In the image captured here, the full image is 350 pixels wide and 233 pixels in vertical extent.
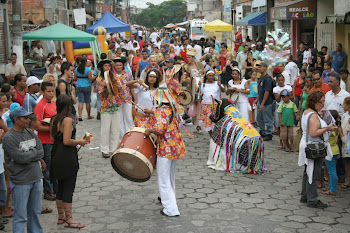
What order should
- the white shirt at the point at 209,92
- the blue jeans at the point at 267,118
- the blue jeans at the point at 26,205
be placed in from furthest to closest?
the blue jeans at the point at 267,118 → the white shirt at the point at 209,92 → the blue jeans at the point at 26,205

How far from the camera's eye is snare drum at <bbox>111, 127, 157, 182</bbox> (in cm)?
639

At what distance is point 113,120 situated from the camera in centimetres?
1005

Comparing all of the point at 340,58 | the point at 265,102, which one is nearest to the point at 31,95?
the point at 265,102

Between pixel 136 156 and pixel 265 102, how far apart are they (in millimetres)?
5813

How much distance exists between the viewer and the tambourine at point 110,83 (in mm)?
9406

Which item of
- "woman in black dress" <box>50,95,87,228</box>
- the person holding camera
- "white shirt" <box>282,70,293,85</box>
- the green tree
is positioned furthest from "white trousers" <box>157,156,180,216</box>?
the green tree

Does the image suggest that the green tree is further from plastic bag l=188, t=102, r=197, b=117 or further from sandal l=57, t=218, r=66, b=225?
sandal l=57, t=218, r=66, b=225

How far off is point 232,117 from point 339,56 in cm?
795

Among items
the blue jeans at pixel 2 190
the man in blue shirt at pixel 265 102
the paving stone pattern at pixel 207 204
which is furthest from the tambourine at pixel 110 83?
the man in blue shirt at pixel 265 102

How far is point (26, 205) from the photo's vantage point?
5.60 meters

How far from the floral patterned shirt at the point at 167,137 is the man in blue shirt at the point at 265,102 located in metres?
5.09

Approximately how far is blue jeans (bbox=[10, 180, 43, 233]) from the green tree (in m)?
112

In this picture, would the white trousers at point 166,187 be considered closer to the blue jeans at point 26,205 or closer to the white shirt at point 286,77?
the blue jeans at point 26,205

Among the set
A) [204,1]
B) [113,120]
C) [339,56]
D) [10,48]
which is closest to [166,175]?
[113,120]
